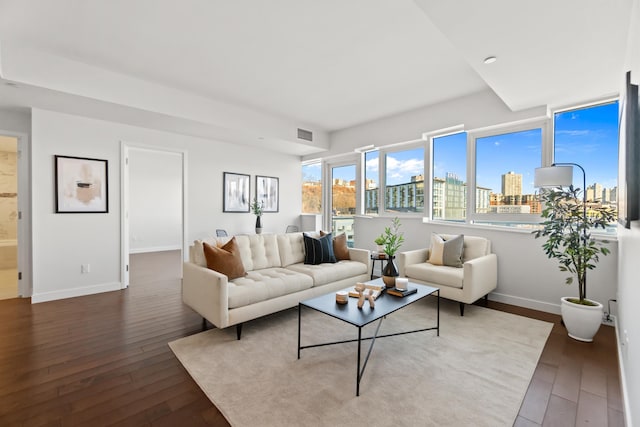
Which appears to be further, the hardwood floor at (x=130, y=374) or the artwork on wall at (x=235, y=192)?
the artwork on wall at (x=235, y=192)

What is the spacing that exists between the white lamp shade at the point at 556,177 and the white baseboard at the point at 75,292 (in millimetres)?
5608

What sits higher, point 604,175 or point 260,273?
point 604,175

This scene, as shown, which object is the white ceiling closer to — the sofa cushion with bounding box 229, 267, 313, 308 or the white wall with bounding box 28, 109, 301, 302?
the white wall with bounding box 28, 109, 301, 302

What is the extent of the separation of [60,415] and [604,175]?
515cm

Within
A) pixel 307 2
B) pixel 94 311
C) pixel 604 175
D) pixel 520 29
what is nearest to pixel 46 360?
pixel 94 311

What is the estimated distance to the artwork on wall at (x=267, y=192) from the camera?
240 inches

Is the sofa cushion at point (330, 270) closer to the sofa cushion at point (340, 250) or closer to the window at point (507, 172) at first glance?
the sofa cushion at point (340, 250)

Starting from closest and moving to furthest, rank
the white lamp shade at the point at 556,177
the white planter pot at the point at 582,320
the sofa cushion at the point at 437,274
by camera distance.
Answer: the white planter pot at the point at 582,320
the white lamp shade at the point at 556,177
the sofa cushion at the point at 437,274

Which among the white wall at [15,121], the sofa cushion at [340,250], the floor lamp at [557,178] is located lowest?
the sofa cushion at [340,250]

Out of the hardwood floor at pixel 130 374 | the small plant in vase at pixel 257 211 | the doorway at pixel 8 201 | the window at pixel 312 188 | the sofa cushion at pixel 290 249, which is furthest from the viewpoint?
the window at pixel 312 188

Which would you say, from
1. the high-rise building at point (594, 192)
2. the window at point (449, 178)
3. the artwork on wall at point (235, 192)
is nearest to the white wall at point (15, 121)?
the artwork on wall at point (235, 192)

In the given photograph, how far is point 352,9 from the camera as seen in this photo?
2.29 meters

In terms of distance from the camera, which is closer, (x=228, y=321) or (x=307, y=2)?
(x=307, y=2)

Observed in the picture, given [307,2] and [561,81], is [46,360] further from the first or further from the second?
[561,81]
